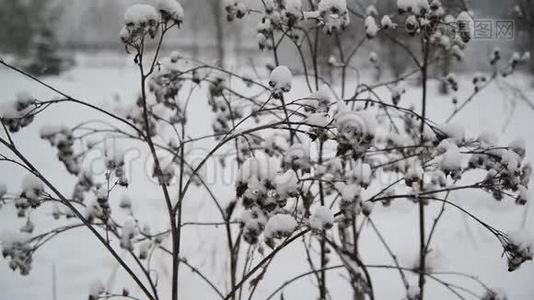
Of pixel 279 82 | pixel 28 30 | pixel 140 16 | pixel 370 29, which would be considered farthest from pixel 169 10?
pixel 28 30

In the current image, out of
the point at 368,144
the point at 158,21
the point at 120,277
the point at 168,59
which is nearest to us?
the point at 368,144

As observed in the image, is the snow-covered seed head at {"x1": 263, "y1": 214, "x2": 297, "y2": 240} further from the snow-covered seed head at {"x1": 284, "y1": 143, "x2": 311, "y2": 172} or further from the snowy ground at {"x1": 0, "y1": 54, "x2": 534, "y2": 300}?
the snowy ground at {"x1": 0, "y1": 54, "x2": 534, "y2": 300}

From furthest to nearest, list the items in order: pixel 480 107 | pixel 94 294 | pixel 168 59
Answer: pixel 480 107 < pixel 168 59 < pixel 94 294

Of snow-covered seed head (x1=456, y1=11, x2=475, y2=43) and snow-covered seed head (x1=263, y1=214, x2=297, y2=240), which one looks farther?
snow-covered seed head (x1=456, y1=11, x2=475, y2=43)

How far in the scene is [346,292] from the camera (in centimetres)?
304

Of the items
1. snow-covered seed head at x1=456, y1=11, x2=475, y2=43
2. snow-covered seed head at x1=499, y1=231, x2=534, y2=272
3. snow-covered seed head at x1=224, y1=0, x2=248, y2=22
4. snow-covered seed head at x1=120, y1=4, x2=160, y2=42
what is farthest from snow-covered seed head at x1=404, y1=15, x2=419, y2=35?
snow-covered seed head at x1=120, y1=4, x2=160, y2=42

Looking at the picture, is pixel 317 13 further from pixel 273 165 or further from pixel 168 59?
pixel 168 59

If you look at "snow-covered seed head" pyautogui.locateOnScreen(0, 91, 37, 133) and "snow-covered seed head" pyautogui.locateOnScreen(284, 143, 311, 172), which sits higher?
"snow-covered seed head" pyautogui.locateOnScreen(0, 91, 37, 133)

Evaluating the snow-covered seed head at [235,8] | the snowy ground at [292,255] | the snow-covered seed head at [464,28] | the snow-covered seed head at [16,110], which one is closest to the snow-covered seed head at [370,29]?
the snow-covered seed head at [464,28]

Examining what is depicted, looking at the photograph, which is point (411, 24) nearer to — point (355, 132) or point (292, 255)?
point (355, 132)

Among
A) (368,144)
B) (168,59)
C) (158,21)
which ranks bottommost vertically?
(368,144)

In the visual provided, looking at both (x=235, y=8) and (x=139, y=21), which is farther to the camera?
(x=235, y=8)

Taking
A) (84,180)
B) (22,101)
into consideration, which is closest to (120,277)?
(84,180)

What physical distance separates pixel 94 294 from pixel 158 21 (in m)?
1.03
